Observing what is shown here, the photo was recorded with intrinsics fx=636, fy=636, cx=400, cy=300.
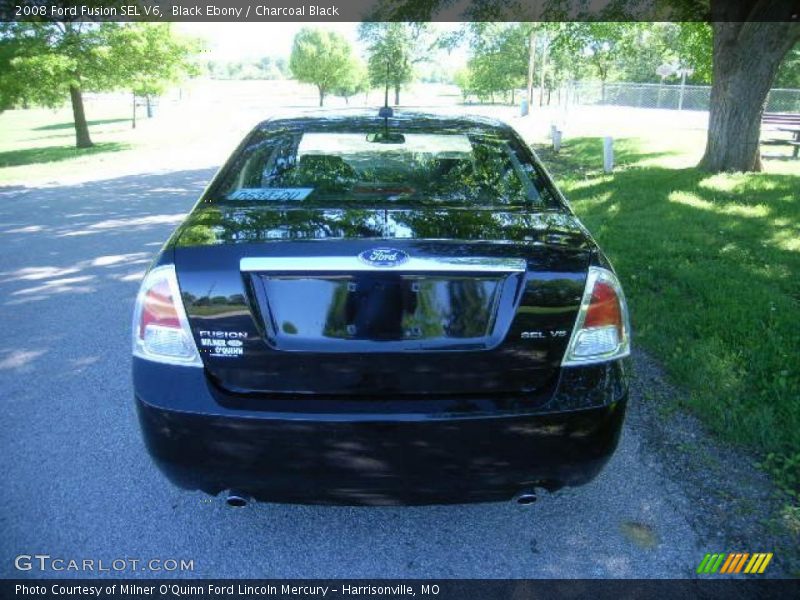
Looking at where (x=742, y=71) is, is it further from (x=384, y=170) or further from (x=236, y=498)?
(x=236, y=498)

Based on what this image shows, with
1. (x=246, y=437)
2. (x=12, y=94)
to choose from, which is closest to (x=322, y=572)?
(x=246, y=437)

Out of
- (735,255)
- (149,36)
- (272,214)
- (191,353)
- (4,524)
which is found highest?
(149,36)

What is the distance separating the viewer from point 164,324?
7.31 ft

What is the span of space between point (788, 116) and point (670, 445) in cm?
2169

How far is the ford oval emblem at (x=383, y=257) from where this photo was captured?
2105mm

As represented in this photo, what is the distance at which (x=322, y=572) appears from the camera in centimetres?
245

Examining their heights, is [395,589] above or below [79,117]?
below

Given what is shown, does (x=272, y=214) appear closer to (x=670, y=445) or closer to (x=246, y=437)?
(x=246, y=437)

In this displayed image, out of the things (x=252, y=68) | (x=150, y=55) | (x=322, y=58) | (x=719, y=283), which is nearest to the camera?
(x=719, y=283)

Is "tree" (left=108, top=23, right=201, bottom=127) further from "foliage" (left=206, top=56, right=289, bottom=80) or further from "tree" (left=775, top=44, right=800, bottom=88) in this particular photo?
"foliage" (left=206, top=56, right=289, bottom=80)

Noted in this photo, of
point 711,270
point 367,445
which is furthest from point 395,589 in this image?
point 711,270

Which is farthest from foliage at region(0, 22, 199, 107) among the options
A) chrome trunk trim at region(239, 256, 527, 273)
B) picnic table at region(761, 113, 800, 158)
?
chrome trunk trim at region(239, 256, 527, 273)

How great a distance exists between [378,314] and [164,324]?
0.76 metres

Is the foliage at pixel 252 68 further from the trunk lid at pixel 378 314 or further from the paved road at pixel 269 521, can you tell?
the trunk lid at pixel 378 314
